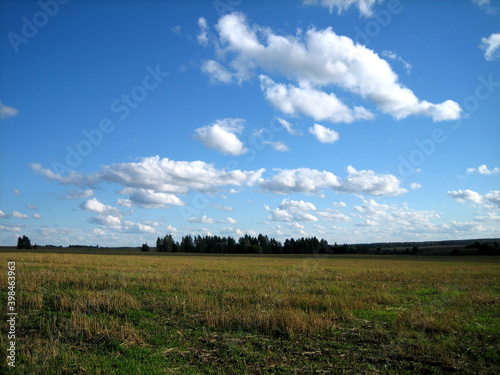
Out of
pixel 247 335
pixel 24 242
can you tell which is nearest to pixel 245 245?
pixel 24 242

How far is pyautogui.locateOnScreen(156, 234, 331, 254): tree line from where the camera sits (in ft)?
449

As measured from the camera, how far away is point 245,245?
138 m

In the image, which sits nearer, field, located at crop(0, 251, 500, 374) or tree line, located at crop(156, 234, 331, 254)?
field, located at crop(0, 251, 500, 374)

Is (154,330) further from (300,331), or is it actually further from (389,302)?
(389,302)

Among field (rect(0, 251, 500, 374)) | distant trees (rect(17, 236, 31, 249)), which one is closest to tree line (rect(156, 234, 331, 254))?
distant trees (rect(17, 236, 31, 249))

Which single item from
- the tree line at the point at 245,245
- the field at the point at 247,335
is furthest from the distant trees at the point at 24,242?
the field at the point at 247,335

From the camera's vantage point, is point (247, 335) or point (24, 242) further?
point (24, 242)

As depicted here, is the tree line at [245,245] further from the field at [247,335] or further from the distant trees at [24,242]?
the field at [247,335]

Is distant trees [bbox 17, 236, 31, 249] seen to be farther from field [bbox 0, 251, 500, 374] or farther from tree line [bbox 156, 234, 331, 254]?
field [bbox 0, 251, 500, 374]

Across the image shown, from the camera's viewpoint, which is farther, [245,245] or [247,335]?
[245,245]

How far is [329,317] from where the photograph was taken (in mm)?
11211

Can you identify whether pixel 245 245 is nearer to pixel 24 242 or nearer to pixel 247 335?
pixel 24 242

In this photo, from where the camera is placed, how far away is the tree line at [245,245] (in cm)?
13688

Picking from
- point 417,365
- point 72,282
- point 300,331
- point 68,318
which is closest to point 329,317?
point 300,331
